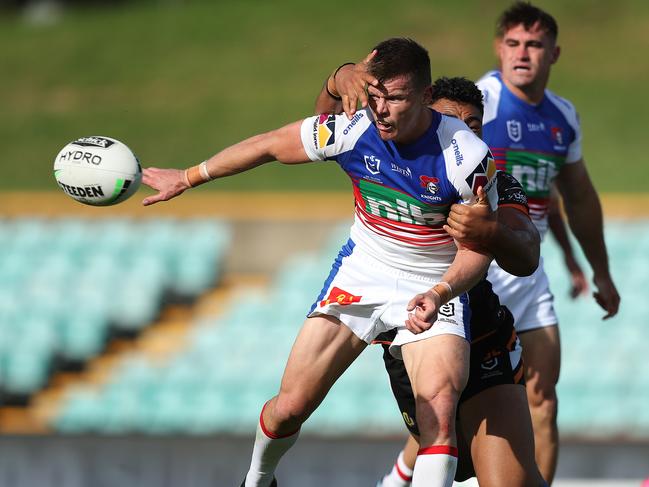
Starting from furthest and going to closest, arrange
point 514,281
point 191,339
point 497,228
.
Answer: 1. point 191,339
2. point 514,281
3. point 497,228

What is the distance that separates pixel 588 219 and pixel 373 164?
1.81 metres

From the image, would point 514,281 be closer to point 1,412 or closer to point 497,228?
point 497,228

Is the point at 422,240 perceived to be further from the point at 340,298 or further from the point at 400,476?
the point at 400,476

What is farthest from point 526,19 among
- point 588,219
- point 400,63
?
point 400,63

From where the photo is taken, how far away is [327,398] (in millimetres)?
11094

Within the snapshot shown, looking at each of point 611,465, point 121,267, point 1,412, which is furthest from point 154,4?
point 611,465

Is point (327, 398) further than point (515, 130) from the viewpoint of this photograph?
Yes

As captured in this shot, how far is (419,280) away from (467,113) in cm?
79

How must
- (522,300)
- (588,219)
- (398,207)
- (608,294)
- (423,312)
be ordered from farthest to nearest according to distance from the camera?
(608,294)
(588,219)
(522,300)
(398,207)
(423,312)

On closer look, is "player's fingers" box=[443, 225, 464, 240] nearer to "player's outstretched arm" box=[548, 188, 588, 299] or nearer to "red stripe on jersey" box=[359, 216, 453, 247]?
"red stripe on jersey" box=[359, 216, 453, 247]

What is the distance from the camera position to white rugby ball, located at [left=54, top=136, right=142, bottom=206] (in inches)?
189

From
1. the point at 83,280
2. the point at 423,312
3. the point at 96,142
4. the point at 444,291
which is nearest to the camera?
the point at 423,312

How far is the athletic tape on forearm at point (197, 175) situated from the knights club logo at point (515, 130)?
5.41 feet

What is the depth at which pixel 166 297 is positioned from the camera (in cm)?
1342
